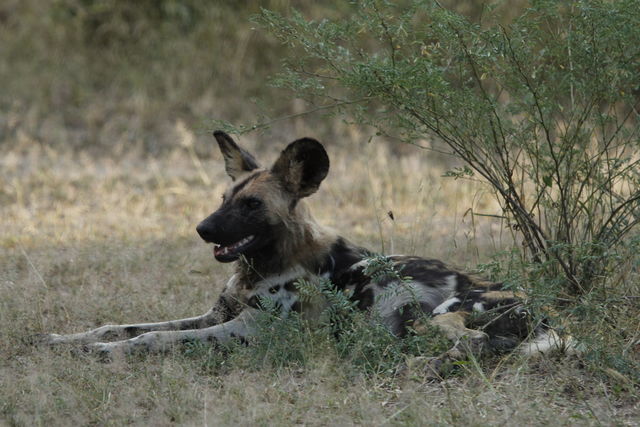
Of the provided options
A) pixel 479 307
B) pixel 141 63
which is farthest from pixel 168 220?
pixel 141 63

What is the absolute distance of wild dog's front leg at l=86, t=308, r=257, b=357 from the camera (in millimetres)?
4238

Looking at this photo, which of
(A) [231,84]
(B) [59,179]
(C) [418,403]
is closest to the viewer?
(C) [418,403]

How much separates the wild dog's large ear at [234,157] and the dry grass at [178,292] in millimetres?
758

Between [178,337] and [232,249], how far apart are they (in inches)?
19.8

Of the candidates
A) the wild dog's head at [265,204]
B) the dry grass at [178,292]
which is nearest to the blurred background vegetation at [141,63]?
the dry grass at [178,292]

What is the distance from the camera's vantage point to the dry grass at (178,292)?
337 cm

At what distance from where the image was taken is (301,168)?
4645mm

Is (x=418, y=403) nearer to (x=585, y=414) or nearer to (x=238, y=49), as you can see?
(x=585, y=414)

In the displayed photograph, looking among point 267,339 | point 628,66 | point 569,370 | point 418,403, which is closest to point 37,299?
point 267,339

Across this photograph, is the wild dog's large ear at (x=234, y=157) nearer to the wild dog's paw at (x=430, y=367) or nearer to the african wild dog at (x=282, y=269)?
the african wild dog at (x=282, y=269)

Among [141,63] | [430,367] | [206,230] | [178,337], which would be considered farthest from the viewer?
[141,63]

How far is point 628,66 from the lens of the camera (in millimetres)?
4273

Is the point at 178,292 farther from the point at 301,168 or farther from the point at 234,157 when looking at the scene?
the point at 301,168

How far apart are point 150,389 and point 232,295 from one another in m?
1.11
